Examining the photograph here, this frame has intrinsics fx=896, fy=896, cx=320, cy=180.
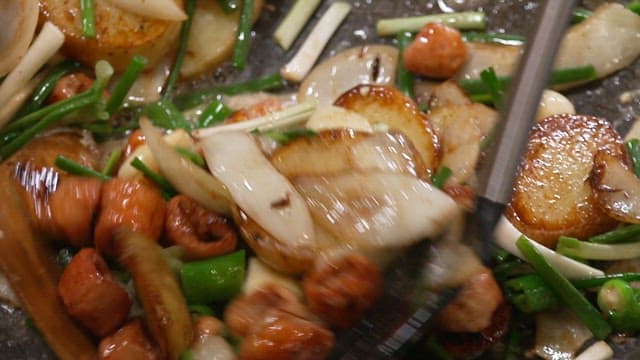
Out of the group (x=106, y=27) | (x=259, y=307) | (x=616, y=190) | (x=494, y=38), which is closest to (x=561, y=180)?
(x=616, y=190)

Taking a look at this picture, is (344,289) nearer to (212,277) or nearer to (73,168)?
(212,277)

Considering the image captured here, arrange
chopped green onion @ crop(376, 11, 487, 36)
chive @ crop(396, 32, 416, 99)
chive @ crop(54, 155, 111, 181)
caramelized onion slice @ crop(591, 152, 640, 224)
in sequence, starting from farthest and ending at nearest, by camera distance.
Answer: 1. chopped green onion @ crop(376, 11, 487, 36)
2. chive @ crop(396, 32, 416, 99)
3. chive @ crop(54, 155, 111, 181)
4. caramelized onion slice @ crop(591, 152, 640, 224)

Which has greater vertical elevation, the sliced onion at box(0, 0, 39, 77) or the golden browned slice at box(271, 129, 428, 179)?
the sliced onion at box(0, 0, 39, 77)

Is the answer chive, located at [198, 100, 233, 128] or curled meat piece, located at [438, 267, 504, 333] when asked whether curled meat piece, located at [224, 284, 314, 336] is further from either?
chive, located at [198, 100, 233, 128]

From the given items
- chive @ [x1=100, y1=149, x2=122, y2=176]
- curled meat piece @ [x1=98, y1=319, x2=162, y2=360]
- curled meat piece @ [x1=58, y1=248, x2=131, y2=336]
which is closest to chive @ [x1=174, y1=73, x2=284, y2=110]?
chive @ [x1=100, y1=149, x2=122, y2=176]

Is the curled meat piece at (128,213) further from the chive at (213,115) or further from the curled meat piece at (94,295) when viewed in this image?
the chive at (213,115)

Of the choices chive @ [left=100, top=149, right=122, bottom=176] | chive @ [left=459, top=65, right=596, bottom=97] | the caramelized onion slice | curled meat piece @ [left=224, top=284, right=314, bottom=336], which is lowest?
the caramelized onion slice

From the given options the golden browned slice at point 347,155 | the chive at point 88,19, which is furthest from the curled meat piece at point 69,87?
the golden browned slice at point 347,155
